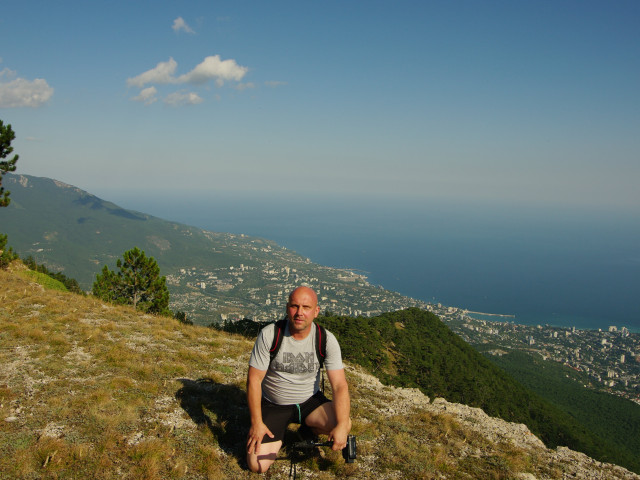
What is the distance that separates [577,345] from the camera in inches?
4855

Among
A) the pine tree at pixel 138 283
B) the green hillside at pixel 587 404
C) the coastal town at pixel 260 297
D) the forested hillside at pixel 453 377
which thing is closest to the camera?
the pine tree at pixel 138 283

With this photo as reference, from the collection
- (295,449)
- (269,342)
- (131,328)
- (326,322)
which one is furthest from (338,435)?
(326,322)

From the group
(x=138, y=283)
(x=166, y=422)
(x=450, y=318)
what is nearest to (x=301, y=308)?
(x=166, y=422)

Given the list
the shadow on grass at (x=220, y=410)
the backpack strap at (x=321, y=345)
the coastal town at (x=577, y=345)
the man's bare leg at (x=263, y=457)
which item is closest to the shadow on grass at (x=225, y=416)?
the shadow on grass at (x=220, y=410)

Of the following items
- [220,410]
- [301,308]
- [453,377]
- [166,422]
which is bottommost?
[453,377]

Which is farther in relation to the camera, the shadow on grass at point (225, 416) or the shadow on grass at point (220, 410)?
the shadow on grass at point (220, 410)

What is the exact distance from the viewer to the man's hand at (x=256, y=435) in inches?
198

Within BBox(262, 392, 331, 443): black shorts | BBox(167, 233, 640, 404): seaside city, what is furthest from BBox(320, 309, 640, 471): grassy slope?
BBox(167, 233, 640, 404): seaside city

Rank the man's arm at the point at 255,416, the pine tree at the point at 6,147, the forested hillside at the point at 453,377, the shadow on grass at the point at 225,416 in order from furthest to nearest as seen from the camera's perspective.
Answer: the forested hillside at the point at 453,377, the pine tree at the point at 6,147, the shadow on grass at the point at 225,416, the man's arm at the point at 255,416

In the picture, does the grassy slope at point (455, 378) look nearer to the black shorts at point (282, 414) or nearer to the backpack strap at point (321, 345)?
the black shorts at point (282, 414)

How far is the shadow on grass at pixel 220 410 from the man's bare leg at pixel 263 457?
0.58 metres

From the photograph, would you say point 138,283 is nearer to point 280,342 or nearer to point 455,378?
point 280,342

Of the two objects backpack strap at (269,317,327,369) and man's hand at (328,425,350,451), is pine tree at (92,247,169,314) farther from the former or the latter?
man's hand at (328,425,350,451)

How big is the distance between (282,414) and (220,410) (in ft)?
9.22
